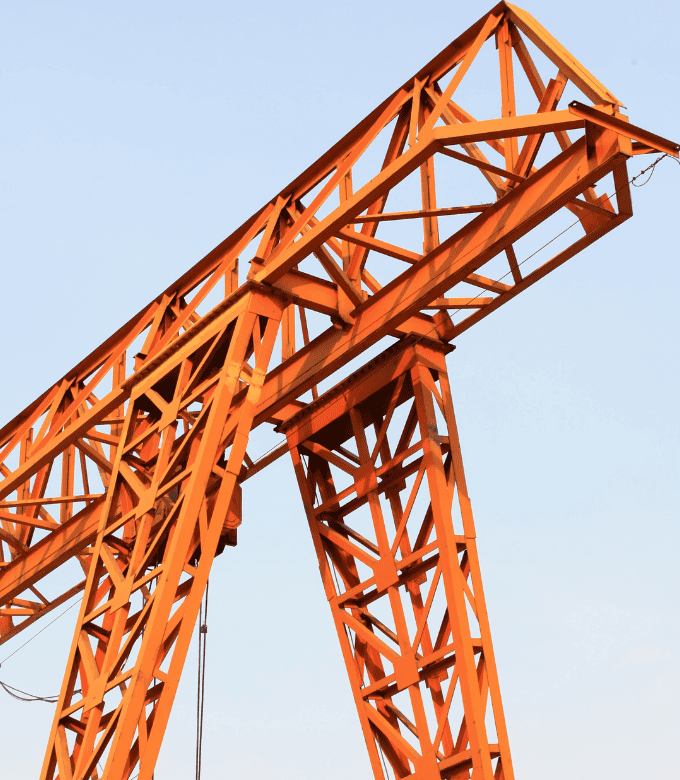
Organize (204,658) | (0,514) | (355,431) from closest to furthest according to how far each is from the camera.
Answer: (355,431) < (204,658) < (0,514)

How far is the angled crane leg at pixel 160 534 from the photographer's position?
1289 centimetres

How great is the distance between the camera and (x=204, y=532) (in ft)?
44.9

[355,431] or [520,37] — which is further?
[355,431]

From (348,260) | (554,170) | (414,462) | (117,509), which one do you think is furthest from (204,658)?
(554,170)

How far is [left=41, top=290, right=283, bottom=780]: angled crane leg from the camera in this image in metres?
12.9

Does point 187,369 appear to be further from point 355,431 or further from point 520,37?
point 520,37

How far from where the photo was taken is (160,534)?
1383 cm

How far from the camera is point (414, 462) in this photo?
1582cm

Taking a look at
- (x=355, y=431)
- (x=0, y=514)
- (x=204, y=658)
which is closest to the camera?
(x=355, y=431)

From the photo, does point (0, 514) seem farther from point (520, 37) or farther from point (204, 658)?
point (520, 37)

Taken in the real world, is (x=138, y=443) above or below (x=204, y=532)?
above

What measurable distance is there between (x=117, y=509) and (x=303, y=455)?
2.50 meters

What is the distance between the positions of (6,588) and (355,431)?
658 centimetres

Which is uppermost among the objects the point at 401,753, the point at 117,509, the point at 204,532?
the point at 117,509
